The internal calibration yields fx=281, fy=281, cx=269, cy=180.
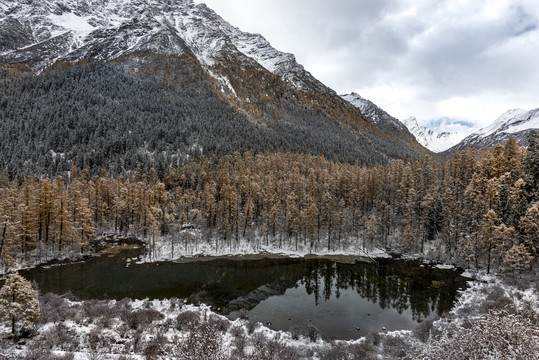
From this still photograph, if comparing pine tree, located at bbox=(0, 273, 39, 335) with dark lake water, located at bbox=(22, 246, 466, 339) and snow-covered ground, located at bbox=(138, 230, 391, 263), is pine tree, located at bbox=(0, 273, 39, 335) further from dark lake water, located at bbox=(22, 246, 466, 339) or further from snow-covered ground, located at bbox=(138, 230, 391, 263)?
snow-covered ground, located at bbox=(138, 230, 391, 263)

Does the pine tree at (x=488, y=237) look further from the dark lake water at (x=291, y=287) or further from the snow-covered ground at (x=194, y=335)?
the snow-covered ground at (x=194, y=335)

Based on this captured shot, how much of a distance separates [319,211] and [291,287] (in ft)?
104

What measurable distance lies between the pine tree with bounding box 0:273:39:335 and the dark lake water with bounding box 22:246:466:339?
15782 mm

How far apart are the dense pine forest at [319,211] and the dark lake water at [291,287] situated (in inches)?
315

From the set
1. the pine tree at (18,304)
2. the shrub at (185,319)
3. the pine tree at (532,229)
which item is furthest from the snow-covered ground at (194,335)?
the pine tree at (532,229)

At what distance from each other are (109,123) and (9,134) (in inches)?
1572

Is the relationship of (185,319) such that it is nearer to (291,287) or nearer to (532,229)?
(291,287)

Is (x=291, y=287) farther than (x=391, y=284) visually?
No

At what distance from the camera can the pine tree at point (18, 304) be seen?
885 inches

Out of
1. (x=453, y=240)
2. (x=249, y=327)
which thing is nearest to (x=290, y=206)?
(x=453, y=240)

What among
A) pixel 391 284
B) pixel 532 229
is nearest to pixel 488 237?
pixel 532 229

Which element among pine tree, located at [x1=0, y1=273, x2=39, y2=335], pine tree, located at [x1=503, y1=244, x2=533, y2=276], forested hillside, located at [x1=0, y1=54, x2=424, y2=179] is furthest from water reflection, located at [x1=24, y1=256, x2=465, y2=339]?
forested hillside, located at [x1=0, y1=54, x2=424, y2=179]

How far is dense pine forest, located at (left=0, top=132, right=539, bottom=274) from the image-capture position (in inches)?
2007

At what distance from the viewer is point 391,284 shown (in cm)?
4606
